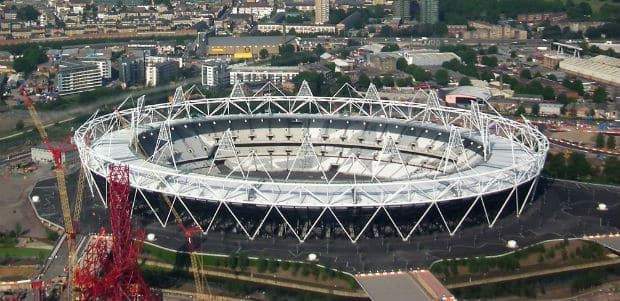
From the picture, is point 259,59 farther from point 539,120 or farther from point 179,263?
point 179,263

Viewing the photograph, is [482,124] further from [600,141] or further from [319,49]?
[319,49]

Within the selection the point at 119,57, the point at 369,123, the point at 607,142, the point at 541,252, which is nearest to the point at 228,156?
the point at 369,123

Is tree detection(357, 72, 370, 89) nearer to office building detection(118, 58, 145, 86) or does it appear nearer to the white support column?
office building detection(118, 58, 145, 86)

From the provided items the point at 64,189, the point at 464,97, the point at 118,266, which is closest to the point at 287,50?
the point at 464,97

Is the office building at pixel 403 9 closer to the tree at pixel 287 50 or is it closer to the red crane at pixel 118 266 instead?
the tree at pixel 287 50

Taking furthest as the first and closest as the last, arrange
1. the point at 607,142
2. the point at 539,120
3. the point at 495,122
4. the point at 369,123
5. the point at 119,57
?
the point at 119,57 → the point at 539,120 → the point at 607,142 → the point at 369,123 → the point at 495,122
